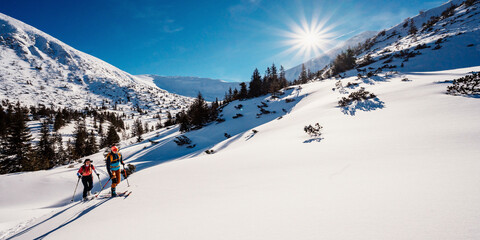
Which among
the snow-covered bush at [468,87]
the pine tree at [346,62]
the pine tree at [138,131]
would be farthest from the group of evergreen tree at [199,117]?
the pine tree at [346,62]

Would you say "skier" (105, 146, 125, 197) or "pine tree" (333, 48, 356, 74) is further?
"pine tree" (333, 48, 356, 74)

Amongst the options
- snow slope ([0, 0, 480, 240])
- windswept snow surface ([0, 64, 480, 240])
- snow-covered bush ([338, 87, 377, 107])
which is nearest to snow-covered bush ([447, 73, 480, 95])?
snow slope ([0, 0, 480, 240])

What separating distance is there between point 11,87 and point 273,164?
13134 inches

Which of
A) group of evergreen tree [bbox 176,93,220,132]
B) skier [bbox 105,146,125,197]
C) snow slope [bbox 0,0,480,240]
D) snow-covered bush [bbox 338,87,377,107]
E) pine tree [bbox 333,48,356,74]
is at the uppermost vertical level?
pine tree [bbox 333,48,356,74]

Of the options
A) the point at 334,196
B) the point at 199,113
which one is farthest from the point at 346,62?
the point at 334,196

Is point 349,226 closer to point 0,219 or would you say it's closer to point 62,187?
point 0,219

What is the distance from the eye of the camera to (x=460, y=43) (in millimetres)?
31797

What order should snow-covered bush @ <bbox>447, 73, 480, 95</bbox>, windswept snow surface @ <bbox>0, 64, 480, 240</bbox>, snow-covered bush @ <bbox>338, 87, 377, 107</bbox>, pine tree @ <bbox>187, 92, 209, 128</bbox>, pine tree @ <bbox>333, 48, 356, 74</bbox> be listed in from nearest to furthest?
windswept snow surface @ <bbox>0, 64, 480, 240</bbox> → snow-covered bush @ <bbox>447, 73, 480, 95</bbox> → snow-covered bush @ <bbox>338, 87, 377, 107</bbox> → pine tree @ <bbox>187, 92, 209, 128</bbox> → pine tree @ <bbox>333, 48, 356, 74</bbox>

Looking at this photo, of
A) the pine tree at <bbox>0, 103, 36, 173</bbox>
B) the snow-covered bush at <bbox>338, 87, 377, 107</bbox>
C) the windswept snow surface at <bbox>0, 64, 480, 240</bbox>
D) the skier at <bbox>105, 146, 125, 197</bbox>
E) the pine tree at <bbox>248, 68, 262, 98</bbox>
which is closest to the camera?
the windswept snow surface at <bbox>0, 64, 480, 240</bbox>

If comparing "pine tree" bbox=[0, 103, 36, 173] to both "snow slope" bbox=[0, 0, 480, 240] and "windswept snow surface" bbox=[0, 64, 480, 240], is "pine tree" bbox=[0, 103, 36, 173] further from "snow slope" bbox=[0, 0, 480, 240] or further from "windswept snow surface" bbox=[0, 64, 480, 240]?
"snow slope" bbox=[0, 0, 480, 240]

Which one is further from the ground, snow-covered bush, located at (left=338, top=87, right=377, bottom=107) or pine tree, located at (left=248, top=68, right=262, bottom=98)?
pine tree, located at (left=248, top=68, right=262, bottom=98)

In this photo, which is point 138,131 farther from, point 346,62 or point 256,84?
point 346,62

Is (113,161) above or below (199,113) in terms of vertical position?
below

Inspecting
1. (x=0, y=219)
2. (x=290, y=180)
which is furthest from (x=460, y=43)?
(x=0, y=219)
